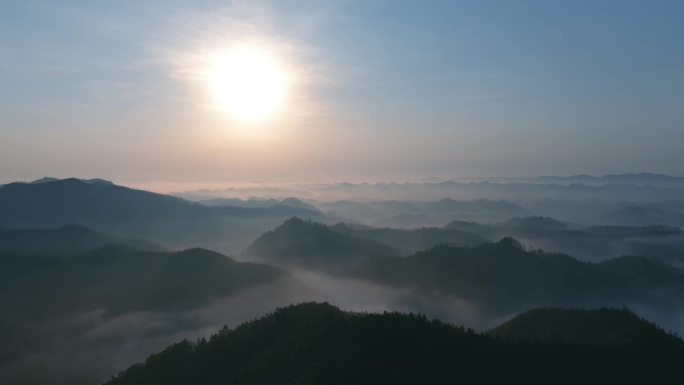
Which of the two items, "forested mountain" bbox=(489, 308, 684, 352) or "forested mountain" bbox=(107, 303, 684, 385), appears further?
"forested mountain" bbox=(489, 308, 684, 352)

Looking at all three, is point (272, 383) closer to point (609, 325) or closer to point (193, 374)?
point (193, 374)

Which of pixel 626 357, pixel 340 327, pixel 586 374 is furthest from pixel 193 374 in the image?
pixel 626 357

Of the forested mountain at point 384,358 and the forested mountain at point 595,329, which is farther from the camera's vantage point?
the forested mountain at point 595,329

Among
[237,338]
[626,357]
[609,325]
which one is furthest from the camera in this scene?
[609,325]
